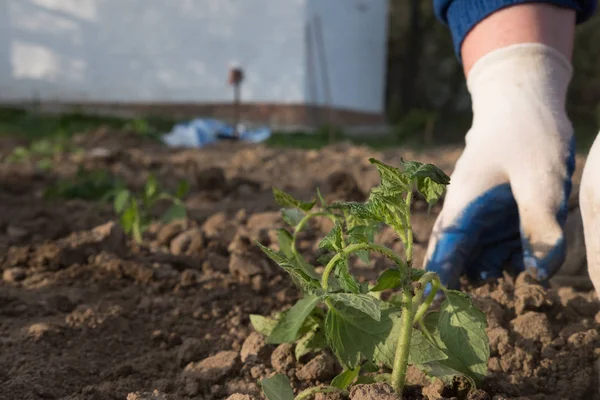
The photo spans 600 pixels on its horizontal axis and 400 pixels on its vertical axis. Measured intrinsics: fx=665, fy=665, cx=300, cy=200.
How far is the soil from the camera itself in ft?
4.55

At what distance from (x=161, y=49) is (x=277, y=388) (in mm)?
10199

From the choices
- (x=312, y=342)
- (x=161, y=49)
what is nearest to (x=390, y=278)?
(x=312, y=342)

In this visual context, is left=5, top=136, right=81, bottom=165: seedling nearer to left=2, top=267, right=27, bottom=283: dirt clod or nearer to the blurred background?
left=2, top=267, right=27, bottom=283: dirt clod

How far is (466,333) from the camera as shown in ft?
3.92

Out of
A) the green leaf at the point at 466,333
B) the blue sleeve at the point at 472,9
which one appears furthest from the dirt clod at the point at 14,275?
the blue sleeve at the point at 472,9

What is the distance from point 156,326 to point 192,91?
9.34 m

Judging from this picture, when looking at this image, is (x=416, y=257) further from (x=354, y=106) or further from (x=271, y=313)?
(x=354, y=106)

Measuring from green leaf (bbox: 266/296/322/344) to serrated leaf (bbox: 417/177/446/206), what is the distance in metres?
0.28

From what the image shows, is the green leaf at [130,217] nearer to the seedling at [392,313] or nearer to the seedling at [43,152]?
the seedling at [392,313]

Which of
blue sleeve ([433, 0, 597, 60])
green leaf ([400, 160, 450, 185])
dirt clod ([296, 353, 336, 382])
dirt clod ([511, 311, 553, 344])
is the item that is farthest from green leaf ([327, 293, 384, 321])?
blue sleeve ([433, 0, 597, 60])

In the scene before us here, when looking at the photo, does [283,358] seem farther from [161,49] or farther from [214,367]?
[161,49]

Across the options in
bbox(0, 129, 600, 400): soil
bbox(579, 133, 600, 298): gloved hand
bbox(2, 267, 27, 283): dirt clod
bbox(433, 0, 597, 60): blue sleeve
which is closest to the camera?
bbox(579, 133, 600, 298): gloved hand

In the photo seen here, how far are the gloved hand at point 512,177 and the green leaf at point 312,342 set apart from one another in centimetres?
45

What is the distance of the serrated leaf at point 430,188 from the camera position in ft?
4.00
